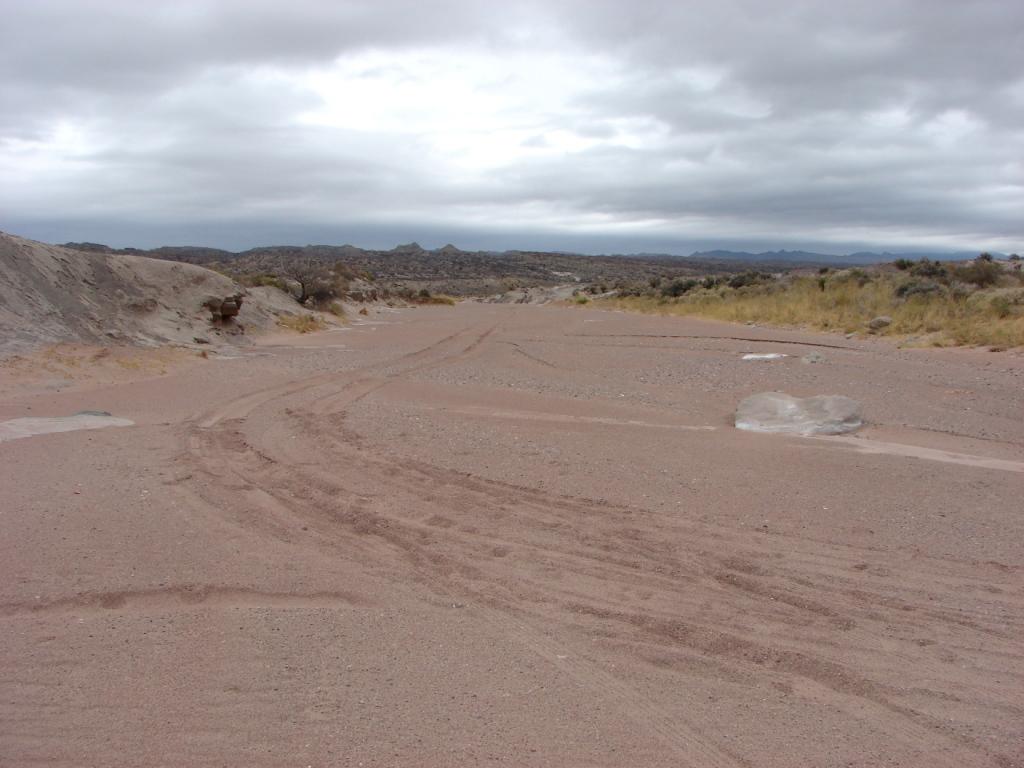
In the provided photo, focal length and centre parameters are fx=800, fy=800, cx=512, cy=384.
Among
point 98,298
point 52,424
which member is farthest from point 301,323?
→ point 52,424

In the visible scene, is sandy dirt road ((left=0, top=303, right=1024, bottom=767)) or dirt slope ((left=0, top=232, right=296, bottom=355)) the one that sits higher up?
dirt slope ((left=0, top=232, right=296, bottom=355))

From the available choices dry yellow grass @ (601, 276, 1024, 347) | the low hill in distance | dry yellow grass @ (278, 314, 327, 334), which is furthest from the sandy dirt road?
the low hill in distance

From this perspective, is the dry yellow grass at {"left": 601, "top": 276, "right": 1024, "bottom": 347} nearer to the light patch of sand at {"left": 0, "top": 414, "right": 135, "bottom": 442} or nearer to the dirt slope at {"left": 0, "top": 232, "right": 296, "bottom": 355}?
the light patch of sand at {"left": 0, "top": 414, "right": 135, "bottom": 442}

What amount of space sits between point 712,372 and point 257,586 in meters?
12.3

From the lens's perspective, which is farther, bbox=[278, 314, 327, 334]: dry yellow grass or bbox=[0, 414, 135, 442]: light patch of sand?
bbox=[278, 314, 327, 334]: dry yellow grass

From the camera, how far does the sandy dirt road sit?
3.68 metres

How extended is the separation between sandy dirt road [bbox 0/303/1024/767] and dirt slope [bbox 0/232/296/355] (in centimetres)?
788

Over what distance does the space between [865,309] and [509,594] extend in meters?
25.5

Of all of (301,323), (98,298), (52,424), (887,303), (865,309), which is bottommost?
(52,424)

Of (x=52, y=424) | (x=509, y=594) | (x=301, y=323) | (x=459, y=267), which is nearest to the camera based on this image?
(x=509, y=594)

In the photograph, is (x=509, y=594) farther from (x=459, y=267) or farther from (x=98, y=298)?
(x=459, y=267)

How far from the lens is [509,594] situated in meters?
5.16

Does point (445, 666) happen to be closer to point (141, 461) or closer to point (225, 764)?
point (225, 764)

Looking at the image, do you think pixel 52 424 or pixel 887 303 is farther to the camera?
pixel 887 303
